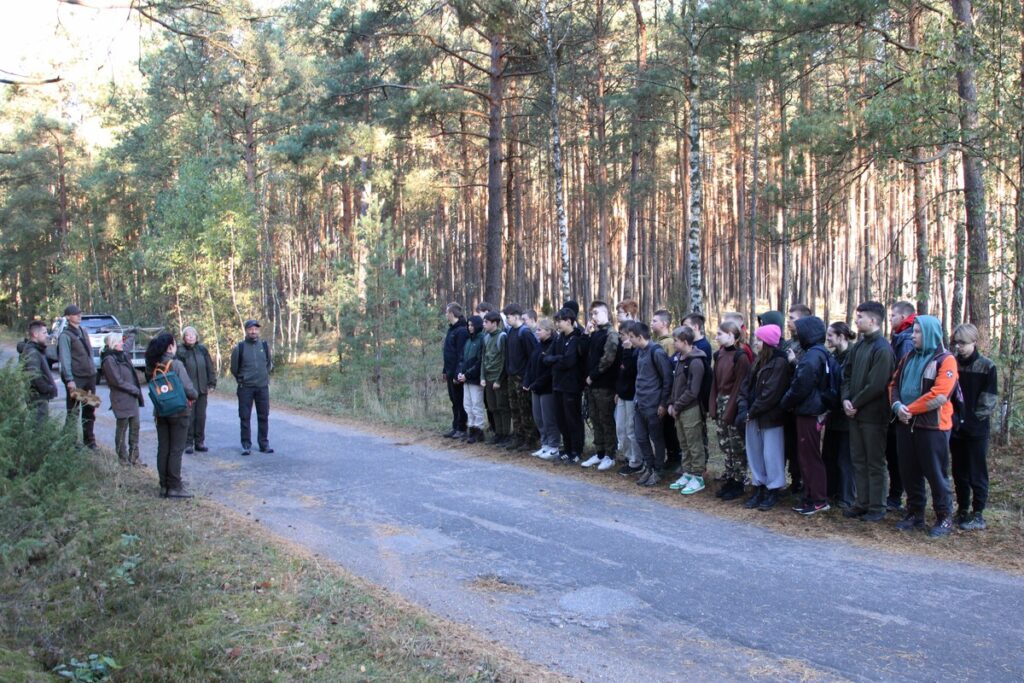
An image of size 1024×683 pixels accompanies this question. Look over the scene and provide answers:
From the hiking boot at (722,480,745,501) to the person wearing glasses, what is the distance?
2114 millimetres

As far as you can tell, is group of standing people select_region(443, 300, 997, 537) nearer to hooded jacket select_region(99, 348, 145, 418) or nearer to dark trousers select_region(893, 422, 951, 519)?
dark trousers select_region(893, 422, 951, 519)

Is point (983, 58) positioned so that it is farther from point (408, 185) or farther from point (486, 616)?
point (408, 185)

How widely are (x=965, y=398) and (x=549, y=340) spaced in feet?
17.7

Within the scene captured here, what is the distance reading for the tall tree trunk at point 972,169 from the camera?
944 cm

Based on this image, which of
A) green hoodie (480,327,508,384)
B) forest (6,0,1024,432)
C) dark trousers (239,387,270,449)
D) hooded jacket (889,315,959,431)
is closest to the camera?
hooded jacket (889,315,959,431)

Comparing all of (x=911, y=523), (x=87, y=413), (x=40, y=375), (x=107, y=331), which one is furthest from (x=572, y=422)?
(x=107, y=331)

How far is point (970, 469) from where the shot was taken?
712cm

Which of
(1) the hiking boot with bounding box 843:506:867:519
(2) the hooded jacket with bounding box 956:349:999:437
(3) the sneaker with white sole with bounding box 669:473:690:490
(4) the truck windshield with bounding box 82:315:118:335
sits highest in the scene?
(4) the truck windshield with bounding box 82:315:118:335

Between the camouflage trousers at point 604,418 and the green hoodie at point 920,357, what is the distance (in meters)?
3.86

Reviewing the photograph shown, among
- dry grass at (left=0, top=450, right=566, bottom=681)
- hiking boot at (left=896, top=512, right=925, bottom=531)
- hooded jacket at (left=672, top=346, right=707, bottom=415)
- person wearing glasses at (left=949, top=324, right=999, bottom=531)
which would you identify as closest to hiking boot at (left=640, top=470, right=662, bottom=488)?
hooded jacket at (left=672, top=346, right=707, bottom=415)

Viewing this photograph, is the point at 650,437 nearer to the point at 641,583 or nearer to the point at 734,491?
the point at 734,491

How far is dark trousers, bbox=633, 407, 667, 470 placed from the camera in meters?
9.29

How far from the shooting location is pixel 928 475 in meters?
6.97

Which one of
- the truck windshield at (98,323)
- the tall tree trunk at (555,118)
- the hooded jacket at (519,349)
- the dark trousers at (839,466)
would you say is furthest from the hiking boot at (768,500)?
the truck windshield at (98,323)
